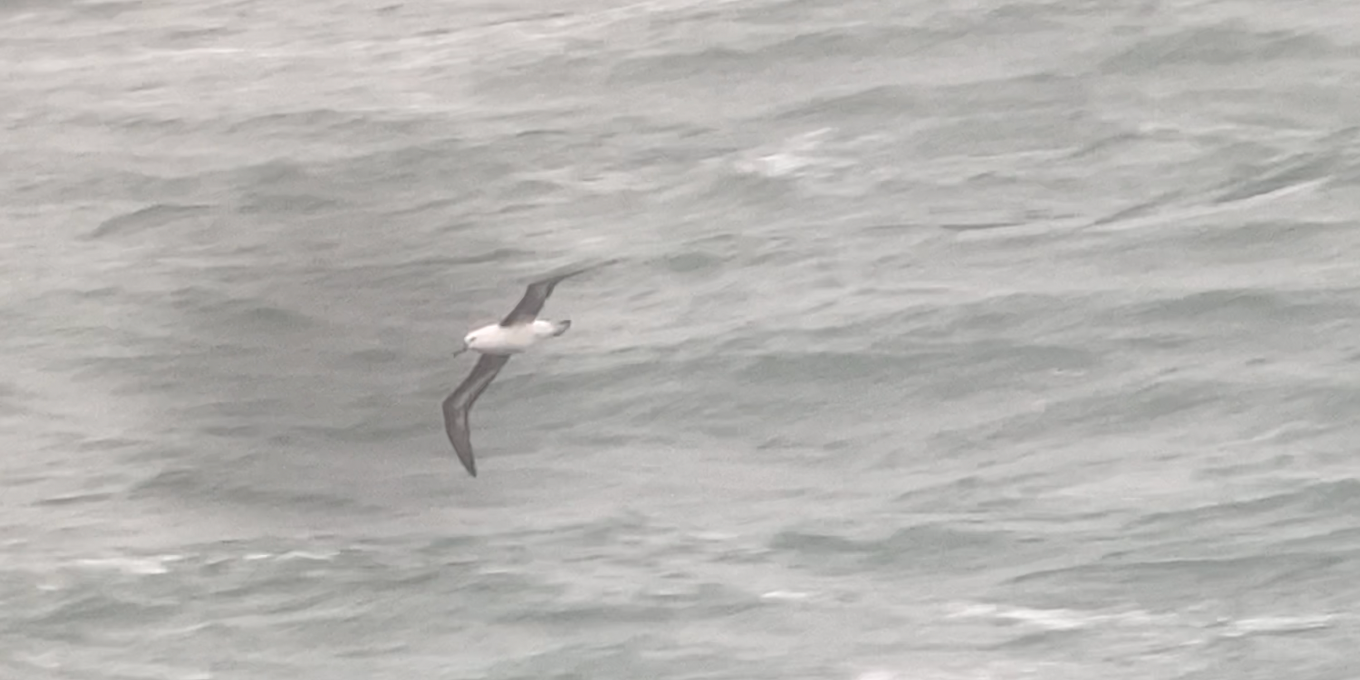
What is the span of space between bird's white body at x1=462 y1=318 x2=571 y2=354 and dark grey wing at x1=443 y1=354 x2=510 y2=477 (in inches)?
6.5

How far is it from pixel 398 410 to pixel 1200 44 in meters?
8.74

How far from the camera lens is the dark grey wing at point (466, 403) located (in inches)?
790

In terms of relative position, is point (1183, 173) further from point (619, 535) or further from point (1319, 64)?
point (619, 535)

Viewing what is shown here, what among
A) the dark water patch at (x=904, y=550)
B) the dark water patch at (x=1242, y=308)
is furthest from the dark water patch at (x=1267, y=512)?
the dark water patch at (x=1242, y=308)

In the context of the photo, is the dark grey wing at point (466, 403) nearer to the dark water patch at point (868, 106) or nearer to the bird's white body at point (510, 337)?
the bird's white body at point (510, 337)

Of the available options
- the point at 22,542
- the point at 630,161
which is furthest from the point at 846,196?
the point at 22,542

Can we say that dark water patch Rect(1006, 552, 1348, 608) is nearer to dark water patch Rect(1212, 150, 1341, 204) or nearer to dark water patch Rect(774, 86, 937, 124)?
dark water patch Rect(1212, 150, 1341, 204)

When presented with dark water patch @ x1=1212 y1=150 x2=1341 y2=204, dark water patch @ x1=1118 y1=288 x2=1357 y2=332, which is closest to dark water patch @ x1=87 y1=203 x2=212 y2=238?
dark water patch @ x1=1212 y1=150 x2=1341 y2=204

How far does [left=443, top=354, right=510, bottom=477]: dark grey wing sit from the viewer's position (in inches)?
790

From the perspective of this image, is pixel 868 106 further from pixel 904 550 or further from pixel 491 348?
pixel 904 550

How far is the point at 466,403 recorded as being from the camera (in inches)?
798

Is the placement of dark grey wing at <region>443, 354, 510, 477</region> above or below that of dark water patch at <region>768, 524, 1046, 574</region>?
above

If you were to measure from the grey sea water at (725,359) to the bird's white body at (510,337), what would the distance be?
1.14 meters

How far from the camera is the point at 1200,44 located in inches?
992
